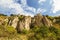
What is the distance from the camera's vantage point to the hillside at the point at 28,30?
4120 centimetres

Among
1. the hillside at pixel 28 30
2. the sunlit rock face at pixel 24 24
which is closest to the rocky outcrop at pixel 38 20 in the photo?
the hillside at pixel 28 30

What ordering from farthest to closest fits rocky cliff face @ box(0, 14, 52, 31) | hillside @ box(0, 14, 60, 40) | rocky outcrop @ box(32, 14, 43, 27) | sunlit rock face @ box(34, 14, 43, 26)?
1. sunlit rock face @ box(34, 14, 43, 26)
2. rocky outcrop @ box(32, 14, 43, 27)
3. rocky cliff face @ box(0, 14, 52, 31)
4. hillside @ box(0, 14, 60, 40)

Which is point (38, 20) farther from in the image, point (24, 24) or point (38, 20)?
point (24, 24)

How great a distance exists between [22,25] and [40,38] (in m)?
10.00

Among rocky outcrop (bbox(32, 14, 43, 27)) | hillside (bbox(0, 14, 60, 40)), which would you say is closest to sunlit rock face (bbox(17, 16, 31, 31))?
hillside (bbox(0, 14, 60, 40))

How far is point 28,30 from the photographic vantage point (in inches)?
2079

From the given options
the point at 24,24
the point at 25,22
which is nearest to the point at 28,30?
the point at 24,24

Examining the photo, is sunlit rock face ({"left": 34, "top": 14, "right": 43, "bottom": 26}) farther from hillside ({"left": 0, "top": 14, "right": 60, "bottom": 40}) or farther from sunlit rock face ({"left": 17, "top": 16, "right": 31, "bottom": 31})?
sunlit rock face ({"left": 17, "top": 16, "right": 31, "bottom": 31})

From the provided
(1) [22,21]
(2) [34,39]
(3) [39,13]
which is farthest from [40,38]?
(3) [39,13]

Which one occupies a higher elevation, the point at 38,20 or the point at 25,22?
the point at 38,20

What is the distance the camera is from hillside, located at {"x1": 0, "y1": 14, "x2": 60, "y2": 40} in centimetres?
4120

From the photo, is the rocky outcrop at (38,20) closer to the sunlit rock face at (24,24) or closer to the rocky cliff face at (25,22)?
the rocky cliff face at (25,22)

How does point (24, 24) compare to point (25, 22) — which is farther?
point (25, 22)

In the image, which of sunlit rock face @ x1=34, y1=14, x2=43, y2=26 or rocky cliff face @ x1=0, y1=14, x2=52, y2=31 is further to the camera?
sunlit rock face @ x1=34, y1=14, x2=43, y2=26
